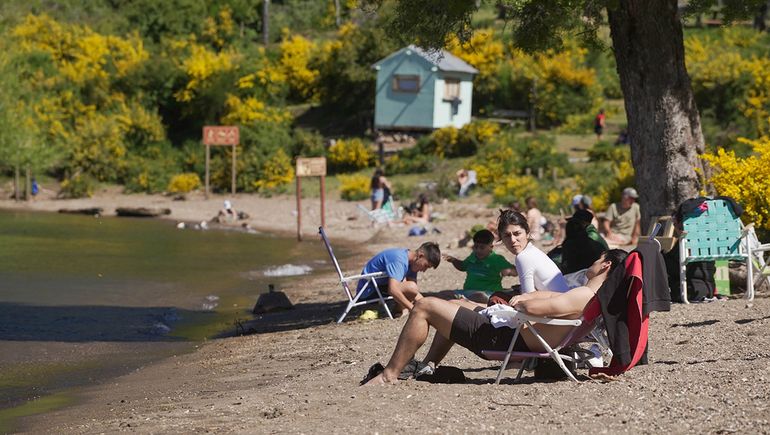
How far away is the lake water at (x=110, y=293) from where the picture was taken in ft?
39.0

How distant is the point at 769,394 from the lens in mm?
→ 7312

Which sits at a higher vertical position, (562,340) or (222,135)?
(222,135)

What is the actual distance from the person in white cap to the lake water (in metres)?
5.50

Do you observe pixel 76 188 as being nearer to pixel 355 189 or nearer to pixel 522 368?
pixel 355 189

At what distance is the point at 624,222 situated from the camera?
1848cm

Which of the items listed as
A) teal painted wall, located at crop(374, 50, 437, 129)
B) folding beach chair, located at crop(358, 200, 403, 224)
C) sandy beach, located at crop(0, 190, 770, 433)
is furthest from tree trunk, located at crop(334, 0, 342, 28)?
sandy beach, located at crop(0, 190, 770, 433)

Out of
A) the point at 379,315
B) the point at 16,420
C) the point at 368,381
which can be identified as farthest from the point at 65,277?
the point at 368,381

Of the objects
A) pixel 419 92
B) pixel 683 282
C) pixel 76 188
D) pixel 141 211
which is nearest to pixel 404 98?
pixel 419 92

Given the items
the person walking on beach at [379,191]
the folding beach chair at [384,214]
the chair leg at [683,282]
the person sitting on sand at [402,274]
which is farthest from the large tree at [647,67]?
the person walking on beach at [379,191]

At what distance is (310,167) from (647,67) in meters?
14.1

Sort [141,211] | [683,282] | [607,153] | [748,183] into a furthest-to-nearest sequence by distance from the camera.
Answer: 1. [141,211]
2. [607,153]
3. [748,183]
4. [683,282]

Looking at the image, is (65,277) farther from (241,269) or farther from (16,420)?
(16,420)

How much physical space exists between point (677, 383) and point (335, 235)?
20.8 m

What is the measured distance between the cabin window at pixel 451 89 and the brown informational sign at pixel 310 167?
49.3 ft
